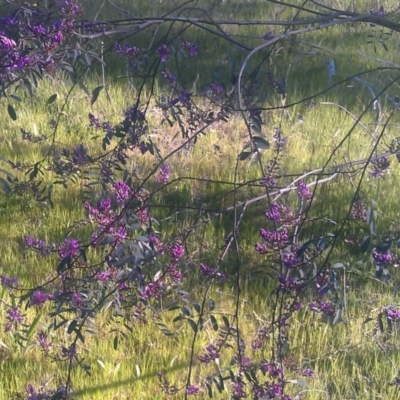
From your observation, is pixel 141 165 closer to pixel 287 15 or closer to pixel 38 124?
pixel 38 124

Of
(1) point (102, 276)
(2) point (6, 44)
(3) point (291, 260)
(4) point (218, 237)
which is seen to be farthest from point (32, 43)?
(4) point (218, 237)

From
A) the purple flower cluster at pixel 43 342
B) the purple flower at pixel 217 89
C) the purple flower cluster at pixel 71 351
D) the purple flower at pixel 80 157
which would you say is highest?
the purple flower at pixel 217 89

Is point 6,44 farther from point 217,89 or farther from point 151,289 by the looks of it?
point 151,289

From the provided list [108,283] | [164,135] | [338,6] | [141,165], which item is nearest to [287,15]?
[338,6]

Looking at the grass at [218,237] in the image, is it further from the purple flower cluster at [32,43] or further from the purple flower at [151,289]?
the purple flower cluster at [32,43]

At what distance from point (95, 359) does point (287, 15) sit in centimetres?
487

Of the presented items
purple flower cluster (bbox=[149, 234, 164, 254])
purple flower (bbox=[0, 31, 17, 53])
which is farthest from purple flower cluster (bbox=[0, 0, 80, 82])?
purple flower cluster (bbox=[149, 234, 164, 254])

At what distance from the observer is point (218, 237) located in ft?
10.5

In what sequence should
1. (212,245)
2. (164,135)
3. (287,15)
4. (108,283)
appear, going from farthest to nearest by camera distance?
(287,15), (164,135), (212,245), (108,283)

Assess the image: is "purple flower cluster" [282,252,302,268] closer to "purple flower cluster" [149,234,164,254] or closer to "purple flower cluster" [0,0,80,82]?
"purple flower cluster" [149,234,164,254]

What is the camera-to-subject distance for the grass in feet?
7.79

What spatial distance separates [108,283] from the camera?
1902 millimetres

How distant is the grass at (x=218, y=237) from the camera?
7.79ft

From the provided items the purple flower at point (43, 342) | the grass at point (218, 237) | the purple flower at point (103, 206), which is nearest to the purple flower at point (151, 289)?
the grass at point (218, 237)
